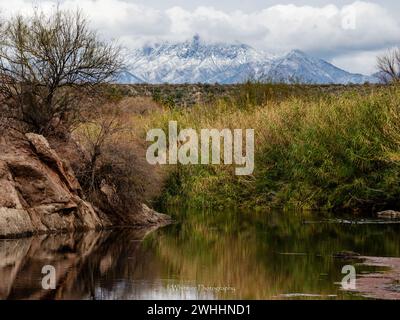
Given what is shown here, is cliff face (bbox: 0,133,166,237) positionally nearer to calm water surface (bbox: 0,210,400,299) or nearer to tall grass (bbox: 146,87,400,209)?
calm water surface (bbox: 0,210,400,299)

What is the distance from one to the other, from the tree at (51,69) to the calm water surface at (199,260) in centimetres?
638

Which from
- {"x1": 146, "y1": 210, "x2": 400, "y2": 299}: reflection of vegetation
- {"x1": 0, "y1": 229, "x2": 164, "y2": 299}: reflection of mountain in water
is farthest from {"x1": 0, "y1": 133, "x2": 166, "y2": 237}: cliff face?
{"x1": 146, "y1": 210, "x2": 400, "y2": 299}: reflection of vegetation

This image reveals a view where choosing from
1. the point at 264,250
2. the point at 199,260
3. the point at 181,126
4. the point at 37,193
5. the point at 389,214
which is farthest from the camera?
the point at 181,126

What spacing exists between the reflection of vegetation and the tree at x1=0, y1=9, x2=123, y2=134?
6542 mm

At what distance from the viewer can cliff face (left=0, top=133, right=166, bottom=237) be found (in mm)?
26234

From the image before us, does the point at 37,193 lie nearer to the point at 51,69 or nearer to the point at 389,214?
the point at 51,69

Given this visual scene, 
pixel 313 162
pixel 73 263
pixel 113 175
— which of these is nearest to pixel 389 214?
pixel 313 162

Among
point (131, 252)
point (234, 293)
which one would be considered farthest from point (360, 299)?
point (131, 252)

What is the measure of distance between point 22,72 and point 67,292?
731 inches

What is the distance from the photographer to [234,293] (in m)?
16.0

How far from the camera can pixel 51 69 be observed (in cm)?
3278

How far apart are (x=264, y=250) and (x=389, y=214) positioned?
46.8ft
